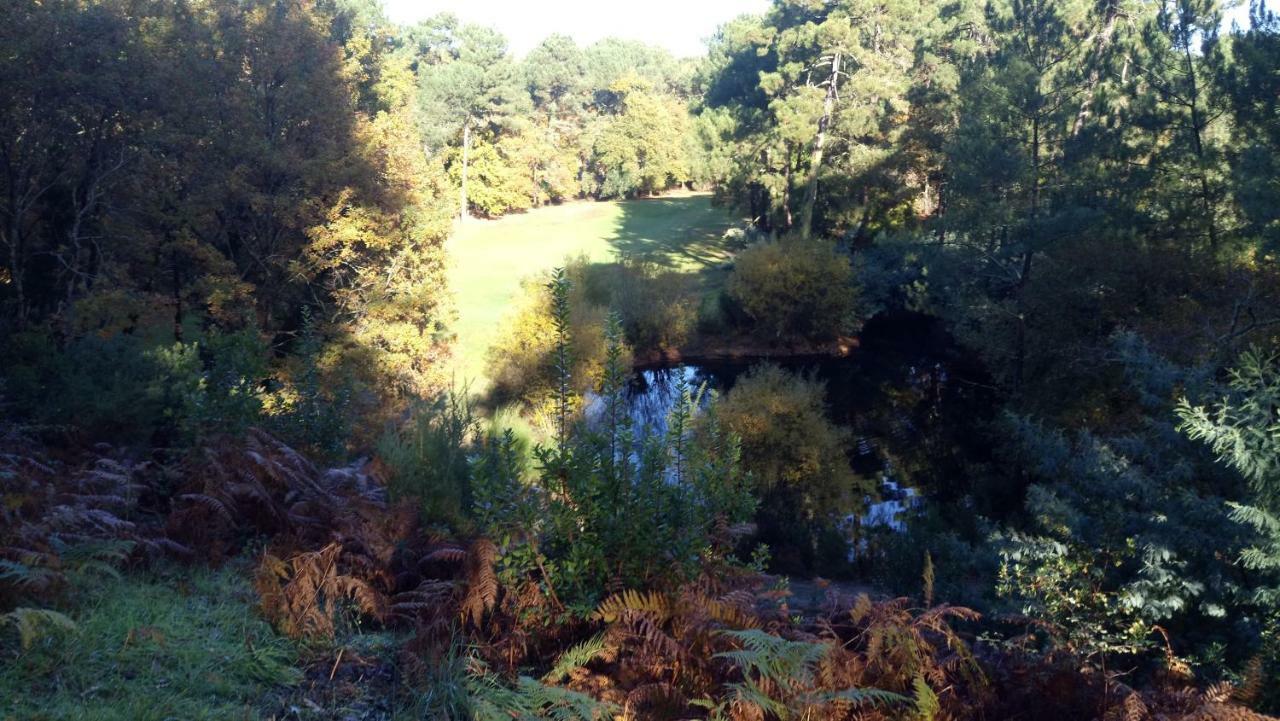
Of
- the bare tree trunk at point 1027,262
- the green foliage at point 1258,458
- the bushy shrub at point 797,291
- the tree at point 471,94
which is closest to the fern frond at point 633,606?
the green foliage at point 1258,458

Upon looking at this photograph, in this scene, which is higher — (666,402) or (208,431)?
(208,431)

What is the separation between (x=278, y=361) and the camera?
17.1 meters

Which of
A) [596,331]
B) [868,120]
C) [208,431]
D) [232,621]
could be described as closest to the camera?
[232,621]

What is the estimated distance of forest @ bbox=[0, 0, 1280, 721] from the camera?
12.5 ft

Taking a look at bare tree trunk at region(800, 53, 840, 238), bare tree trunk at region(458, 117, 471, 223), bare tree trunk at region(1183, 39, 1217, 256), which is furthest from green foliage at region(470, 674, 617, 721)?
bare tree trunk at region(458, 117, 471, 223)

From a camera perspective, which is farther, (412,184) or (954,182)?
(954,182)

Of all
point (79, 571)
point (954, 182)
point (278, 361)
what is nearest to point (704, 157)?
point (954, 182)

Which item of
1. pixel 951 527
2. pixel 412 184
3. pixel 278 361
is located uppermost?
pixel 412 184

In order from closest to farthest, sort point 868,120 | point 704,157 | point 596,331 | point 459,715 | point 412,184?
point 459,715
point 412,184
point 596,331
point 868,120
point 704,157

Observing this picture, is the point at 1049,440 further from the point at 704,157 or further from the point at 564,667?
the point at 704,157

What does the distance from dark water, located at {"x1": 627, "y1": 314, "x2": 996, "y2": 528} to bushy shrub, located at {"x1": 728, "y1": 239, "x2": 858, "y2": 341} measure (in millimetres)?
1453

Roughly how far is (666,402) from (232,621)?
1943 centimetres

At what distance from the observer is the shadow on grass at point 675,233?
45.8 metres

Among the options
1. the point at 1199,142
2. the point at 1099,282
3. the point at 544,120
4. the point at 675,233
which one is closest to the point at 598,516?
the point at 1099,282
